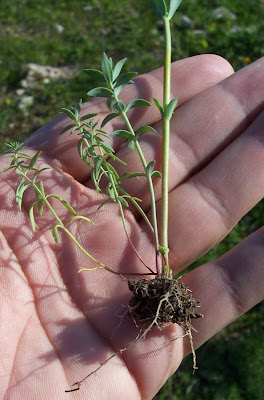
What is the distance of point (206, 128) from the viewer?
3.07m

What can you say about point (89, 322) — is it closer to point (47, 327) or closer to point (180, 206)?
point (47, 327)

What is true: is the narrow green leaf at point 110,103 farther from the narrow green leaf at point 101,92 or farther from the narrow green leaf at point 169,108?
the narrow green leaf at point 169,108

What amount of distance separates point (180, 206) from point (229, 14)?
3857 mm

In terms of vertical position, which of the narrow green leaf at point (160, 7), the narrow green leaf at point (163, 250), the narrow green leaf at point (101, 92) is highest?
the narrow green leaf at point (160, 7)

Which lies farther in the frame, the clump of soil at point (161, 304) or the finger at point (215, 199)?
the finger at point (215, 199)

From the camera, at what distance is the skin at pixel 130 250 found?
2502 millimetres

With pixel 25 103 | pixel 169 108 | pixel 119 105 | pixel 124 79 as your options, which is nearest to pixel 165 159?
pixel 169 108

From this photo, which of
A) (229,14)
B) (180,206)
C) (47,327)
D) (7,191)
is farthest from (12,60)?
(47,327)

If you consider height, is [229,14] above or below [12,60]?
below

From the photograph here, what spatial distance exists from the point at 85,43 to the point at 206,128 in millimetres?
3020

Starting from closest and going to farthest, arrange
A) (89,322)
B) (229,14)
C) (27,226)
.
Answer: (89,322), (27,226), (229,14)

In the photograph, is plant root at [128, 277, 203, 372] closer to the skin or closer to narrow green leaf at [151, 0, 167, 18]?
A: the skin

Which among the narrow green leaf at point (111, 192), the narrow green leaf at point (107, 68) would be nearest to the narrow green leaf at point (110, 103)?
the narrow green leaf at point (107, 68)

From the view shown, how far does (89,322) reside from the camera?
2627mm
